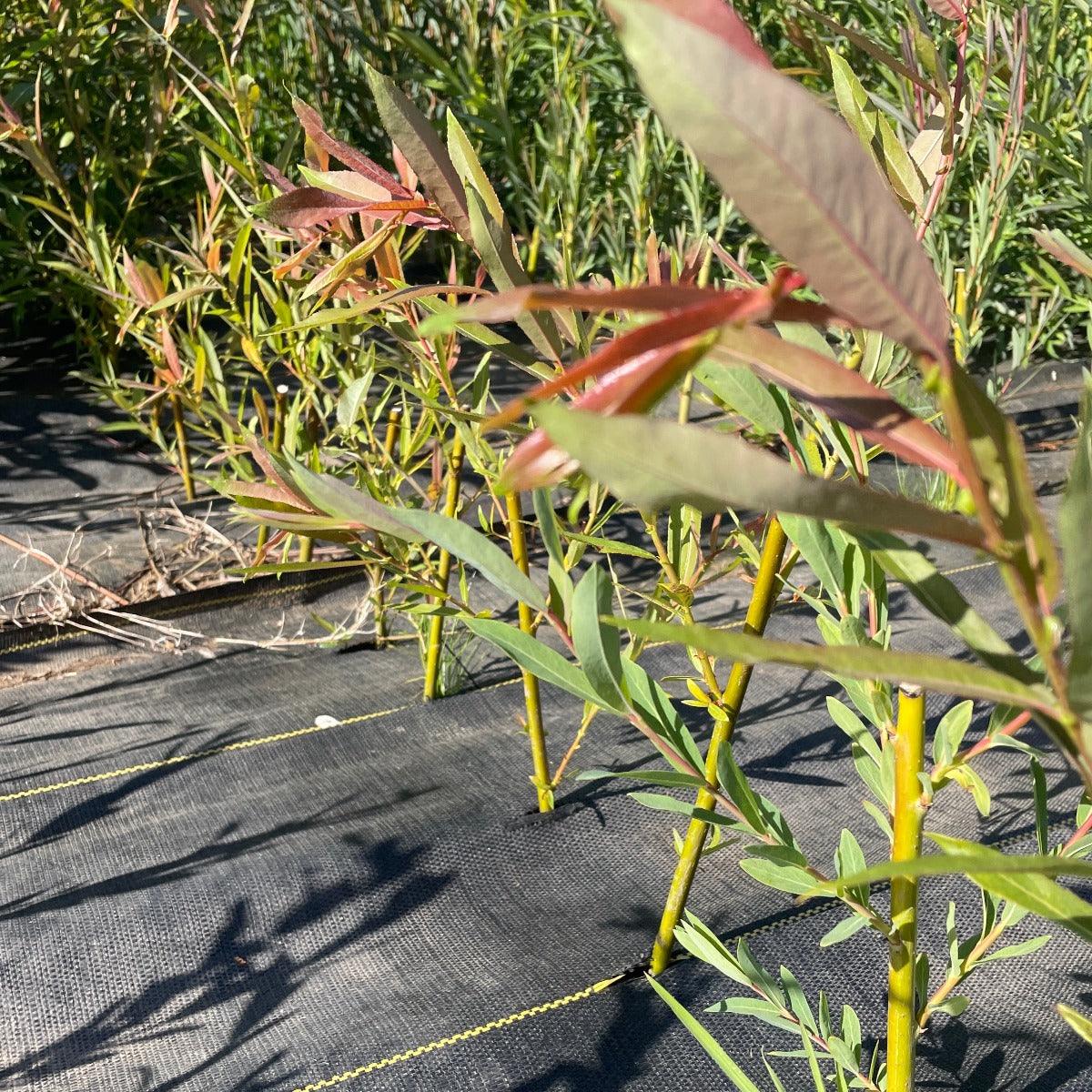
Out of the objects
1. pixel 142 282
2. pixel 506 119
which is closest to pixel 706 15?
pixel 142 282

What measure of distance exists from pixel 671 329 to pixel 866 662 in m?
0.10

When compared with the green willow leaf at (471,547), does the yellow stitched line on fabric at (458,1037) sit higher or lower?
lower

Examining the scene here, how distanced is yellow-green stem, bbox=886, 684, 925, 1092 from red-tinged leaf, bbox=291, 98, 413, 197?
360 mm

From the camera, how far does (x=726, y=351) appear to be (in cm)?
30

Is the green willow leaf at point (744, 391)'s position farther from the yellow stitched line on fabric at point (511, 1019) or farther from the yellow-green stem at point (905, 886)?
the yellow stitched line on fabric at point (511, 1019)

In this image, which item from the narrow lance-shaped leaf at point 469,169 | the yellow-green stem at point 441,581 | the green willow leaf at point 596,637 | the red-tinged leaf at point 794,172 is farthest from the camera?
the yellow-green stem at point 441,581

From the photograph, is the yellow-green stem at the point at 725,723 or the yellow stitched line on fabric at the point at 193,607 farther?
the yellow stitched line on fabric at the point at 193,607

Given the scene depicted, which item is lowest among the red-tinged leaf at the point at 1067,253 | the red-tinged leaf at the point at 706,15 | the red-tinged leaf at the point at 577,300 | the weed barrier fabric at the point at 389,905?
the weed barrier fabric at the point at 389,905

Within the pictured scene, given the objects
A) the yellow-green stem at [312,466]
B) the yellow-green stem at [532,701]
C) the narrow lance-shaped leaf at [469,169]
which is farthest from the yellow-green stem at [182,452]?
the narrow lance-shaped leaf at [469,169]

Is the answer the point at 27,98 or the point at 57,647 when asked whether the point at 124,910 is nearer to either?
the point at 57,647

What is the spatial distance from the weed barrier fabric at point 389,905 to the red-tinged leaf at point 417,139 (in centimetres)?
68

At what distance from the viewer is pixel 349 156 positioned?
63 centimetres

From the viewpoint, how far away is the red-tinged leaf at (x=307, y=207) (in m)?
0.58

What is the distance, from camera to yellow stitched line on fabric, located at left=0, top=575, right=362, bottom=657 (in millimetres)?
1899
